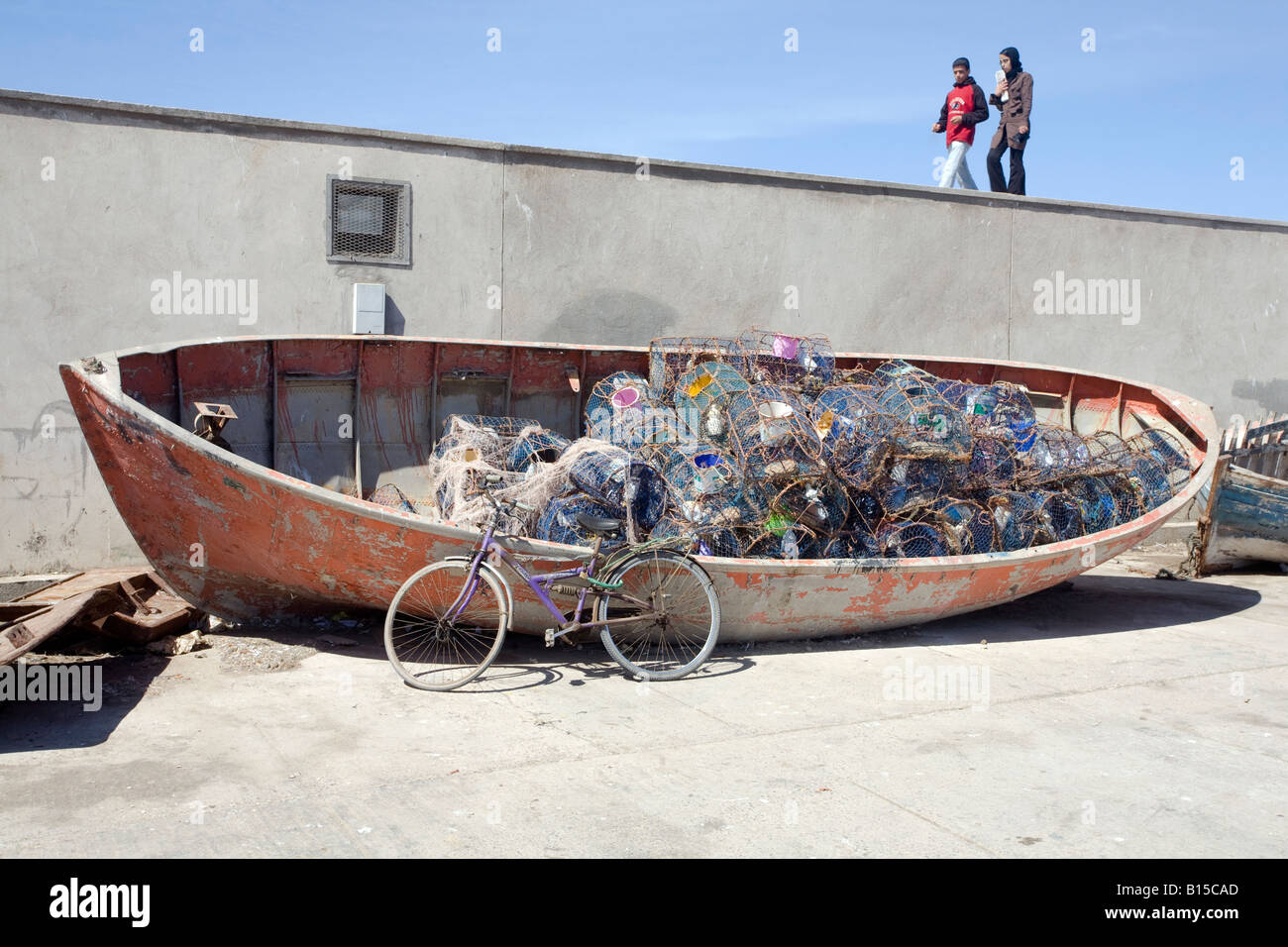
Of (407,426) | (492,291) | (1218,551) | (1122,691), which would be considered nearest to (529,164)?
(492,291)

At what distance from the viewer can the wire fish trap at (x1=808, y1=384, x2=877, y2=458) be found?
24.5ft

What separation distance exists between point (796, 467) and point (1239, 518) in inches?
218

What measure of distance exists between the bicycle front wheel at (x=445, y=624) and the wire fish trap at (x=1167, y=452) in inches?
230

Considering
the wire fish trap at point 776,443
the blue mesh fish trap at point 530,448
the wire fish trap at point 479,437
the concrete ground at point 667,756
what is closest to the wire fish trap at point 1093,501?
the concrete ground at point 667,756

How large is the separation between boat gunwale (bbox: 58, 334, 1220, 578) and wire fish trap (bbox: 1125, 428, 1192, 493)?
0.47ft

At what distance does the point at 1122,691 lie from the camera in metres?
6.45

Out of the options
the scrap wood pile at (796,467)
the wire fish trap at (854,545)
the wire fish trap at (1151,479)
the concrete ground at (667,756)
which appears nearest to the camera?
the concrete ground at (667,756)

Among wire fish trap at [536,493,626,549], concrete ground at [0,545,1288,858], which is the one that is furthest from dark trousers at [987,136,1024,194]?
wire fish trap at [536,493,626,549]

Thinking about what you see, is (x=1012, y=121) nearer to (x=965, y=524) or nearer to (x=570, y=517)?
(x=965, y=524)

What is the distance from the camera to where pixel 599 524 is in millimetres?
6223

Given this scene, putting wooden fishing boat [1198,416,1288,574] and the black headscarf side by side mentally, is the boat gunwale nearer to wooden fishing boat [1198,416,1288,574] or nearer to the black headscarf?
wooden fishing boat [1198,416,1288,574]

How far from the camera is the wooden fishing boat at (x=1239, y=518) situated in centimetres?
998

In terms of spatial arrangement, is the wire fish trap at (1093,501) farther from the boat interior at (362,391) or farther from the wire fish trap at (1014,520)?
the boat interior at (362,391)

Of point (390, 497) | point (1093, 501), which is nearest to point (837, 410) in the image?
point (1093, 501)
